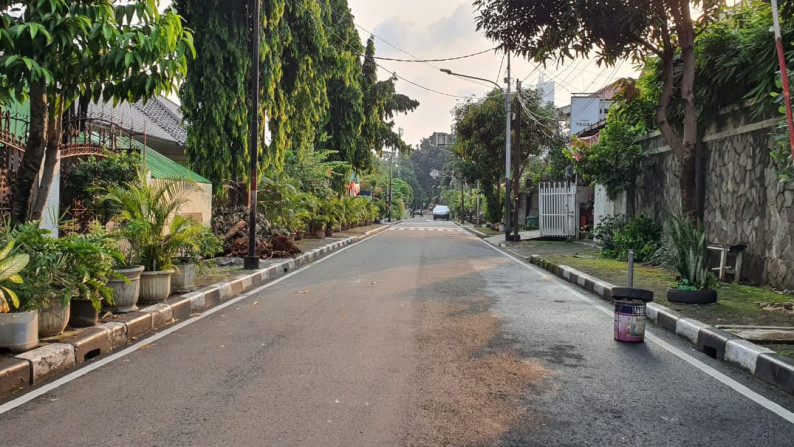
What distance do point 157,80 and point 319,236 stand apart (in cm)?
1908

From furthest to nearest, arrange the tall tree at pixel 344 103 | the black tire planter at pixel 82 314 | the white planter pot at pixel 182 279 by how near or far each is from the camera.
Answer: the tall tree at pixel 344 103
the white planter pot at pixel 182 279
the black tire planter at pixel 82 314

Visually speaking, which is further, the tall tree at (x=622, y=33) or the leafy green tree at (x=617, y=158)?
the leafy green tree at (x=617, y=158)

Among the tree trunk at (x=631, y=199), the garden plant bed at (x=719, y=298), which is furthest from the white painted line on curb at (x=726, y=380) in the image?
the tree trunk at (x=631, y=199)

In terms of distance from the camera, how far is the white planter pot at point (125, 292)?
6465 mm

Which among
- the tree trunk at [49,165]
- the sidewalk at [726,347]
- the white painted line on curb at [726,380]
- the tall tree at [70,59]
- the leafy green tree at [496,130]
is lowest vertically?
the white painted line on curb at [726,380]

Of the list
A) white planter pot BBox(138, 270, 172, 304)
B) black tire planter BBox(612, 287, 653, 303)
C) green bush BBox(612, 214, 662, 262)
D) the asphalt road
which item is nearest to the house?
white planter pot BBox(138, 270, 172, 304)

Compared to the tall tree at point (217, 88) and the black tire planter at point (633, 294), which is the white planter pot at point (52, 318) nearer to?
the black tire planter at point (633, 294)

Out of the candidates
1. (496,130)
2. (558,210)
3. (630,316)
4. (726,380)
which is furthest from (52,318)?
(496,130)

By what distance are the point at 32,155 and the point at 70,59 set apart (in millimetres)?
1018

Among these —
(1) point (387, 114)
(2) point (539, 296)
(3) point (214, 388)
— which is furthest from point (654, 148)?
(1) point (387, 114)

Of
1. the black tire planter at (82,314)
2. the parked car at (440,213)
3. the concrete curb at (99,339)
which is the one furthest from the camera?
the parked car at (440,213)

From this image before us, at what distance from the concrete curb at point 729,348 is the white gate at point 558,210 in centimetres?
1548

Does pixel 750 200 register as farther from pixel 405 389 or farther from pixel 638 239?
pixel 405 389

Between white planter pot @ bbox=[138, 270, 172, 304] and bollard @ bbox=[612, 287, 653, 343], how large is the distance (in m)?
5.30
